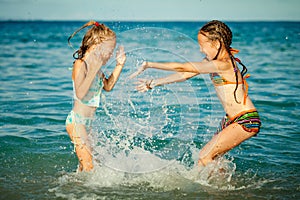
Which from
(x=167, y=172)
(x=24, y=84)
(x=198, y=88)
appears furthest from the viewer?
(x=24, y=84)

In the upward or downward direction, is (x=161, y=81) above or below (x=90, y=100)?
above

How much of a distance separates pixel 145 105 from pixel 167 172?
860mm

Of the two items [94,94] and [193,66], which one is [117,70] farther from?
[193,66]

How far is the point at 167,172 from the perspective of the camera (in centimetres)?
502

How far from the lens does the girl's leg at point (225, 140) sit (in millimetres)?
4484

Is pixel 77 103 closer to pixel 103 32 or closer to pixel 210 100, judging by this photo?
pixel 103 32

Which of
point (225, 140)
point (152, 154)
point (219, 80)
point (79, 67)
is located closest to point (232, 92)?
point (219, 80)

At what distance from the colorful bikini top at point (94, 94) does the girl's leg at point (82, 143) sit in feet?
0.91

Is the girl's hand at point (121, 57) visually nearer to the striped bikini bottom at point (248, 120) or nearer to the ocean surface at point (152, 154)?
the ocean surface at point (152, 154)

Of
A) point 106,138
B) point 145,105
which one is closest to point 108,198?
point 106,138

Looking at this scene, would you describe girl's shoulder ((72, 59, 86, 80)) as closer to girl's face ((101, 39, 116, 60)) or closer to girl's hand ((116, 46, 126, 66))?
girl's face ((101, 39, 116, 60))

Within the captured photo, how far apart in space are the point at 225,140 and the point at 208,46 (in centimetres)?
104

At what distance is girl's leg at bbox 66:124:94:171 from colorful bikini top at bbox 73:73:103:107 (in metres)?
0.28

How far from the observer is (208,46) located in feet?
14.8
